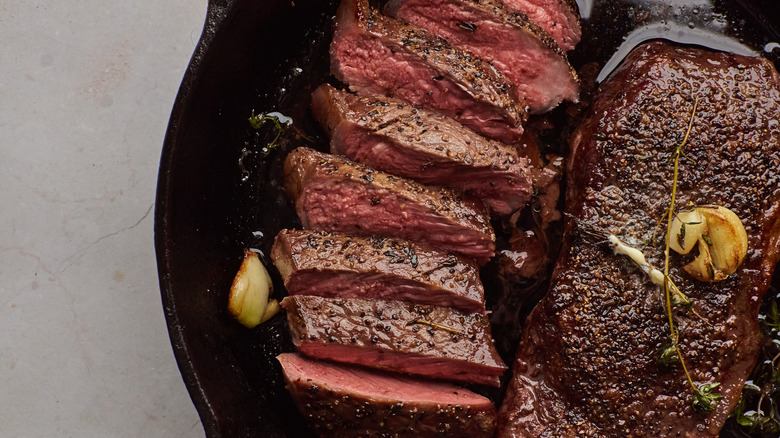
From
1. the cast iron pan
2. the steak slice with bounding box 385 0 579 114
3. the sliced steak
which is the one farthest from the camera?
the sliced steak

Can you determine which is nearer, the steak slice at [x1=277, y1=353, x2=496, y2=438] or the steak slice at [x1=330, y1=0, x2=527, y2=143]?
the steak slice at [x1=277, y1=353, x2=496, y2=438]

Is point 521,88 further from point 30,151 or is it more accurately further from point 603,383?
point 30,151

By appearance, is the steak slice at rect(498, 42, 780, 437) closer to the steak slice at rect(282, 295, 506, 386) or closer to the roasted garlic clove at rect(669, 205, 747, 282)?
the roasted garlic clove at rect(669, 205, 747, 282)

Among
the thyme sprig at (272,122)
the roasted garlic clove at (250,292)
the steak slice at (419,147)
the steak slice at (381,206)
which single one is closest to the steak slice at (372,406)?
the roasted garlic clove at (250,292)

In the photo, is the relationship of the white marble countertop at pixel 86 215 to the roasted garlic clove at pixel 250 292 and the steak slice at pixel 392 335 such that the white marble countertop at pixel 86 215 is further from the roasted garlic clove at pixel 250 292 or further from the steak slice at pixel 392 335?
the steak slice at pixel 392 335

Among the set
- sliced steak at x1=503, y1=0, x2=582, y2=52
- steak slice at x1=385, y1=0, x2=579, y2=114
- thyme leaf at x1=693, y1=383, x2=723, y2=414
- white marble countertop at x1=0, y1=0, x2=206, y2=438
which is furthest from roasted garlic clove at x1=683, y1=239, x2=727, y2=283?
white marble countertop at x1=0, y1=0, x2=206, y2=438

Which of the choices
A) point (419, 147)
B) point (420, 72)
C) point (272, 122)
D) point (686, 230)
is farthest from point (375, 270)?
point (686, 230)

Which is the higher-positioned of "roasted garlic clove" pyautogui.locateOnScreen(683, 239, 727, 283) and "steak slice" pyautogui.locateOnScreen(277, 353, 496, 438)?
"roasted garlic clove" pyautogui.locateOnScreen(683, 239, 727, 283)
